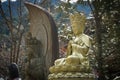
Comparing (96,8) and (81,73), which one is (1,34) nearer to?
(96,8)

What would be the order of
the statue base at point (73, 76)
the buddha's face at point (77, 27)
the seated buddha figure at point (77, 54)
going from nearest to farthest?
the statue base at point (73, 76)
the seated buddha figure at point (77, 54)
the buddha's face at point (77, 27)

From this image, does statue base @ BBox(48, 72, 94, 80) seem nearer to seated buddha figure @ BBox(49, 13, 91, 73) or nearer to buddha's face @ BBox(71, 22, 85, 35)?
seated buddha figure @ BBox(49, 13, 91, 73)

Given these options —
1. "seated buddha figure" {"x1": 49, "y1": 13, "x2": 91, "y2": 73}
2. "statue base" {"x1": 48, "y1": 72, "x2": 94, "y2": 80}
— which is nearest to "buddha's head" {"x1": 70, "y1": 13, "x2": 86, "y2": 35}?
"seated buddha figure" {"x1": 49, "y1": 13, "x2": 91, "y2": 73}

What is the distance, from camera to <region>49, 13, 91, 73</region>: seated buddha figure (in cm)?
607

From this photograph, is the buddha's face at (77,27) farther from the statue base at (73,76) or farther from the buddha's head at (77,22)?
the statue base at (73,76)

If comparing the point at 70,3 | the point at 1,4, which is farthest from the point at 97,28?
the point at 1,4

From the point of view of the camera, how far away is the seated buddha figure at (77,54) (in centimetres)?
607

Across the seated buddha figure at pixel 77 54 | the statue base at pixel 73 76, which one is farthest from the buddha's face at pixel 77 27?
the statue base at pixel 73 76

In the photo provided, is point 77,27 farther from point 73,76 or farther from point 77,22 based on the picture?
point 73,76

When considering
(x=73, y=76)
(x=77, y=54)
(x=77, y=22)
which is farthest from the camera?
(x=77, y=22)

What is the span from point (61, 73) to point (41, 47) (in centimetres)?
277

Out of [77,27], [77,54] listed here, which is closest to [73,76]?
[77,54]

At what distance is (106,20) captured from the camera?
9203mm

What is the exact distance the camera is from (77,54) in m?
6.34
